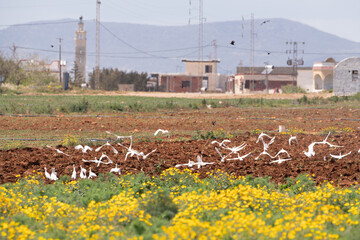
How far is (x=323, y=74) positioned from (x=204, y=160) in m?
79.9

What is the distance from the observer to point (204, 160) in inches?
561

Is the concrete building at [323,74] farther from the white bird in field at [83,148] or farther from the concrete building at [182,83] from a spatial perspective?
the white bird in field at [83,148]

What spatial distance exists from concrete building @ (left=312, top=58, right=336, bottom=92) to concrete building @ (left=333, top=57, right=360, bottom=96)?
95.4ft

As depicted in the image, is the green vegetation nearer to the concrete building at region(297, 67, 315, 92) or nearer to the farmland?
the farmland

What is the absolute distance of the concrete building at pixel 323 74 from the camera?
90.9 meters

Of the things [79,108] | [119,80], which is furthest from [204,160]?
[119,80]

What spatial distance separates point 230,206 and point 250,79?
9972 centimetres

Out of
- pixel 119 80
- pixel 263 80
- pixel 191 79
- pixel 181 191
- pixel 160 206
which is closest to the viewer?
pixel 160 206

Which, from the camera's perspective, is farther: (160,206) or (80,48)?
(80,48)

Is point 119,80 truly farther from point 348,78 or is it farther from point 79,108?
point 79,108

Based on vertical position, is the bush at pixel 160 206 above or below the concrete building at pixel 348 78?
below

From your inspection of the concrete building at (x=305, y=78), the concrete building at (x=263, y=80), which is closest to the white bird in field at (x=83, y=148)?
the concrete building at (x=263, y=80)

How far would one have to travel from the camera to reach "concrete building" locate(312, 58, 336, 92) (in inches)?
3578

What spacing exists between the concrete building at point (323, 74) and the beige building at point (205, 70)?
22.7 meters
